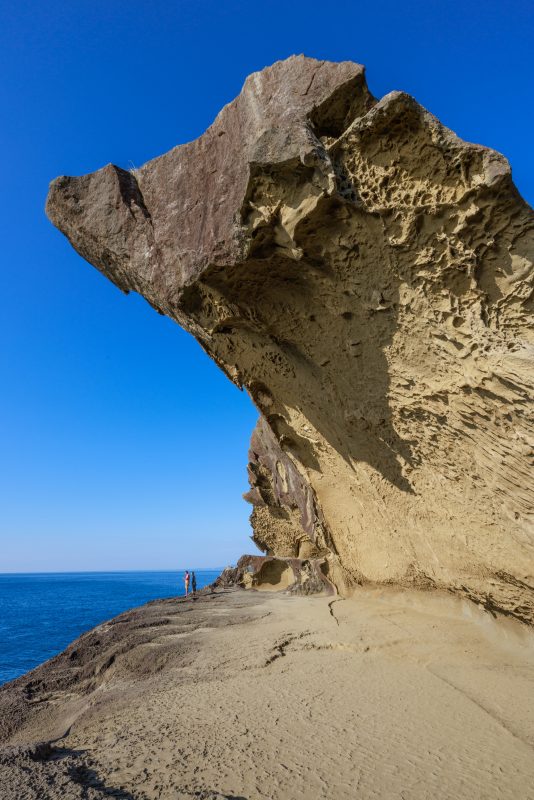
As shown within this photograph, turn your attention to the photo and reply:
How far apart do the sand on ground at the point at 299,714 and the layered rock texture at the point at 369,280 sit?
130 cm

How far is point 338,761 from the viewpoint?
3.52 metres

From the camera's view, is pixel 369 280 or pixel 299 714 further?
pixel 369 280

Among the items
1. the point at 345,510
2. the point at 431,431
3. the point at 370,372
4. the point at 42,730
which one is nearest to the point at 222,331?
the point at 370,372

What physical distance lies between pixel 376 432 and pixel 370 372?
1.26m

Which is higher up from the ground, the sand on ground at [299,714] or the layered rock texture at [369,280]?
the layered rock texture at [369,280]

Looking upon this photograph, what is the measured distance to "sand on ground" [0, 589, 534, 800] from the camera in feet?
10.5

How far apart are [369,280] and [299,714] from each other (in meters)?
5.24

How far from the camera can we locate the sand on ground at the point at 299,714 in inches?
126

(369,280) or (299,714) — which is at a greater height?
(369,280)

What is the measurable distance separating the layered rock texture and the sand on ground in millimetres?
1302

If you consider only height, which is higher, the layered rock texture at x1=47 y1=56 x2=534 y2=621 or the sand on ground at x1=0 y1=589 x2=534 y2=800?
the layered rock texture at x1=47 y1=56 x2=534 y2=621

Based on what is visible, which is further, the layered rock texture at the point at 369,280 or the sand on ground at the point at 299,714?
the layered rock texture at the point at 369,280

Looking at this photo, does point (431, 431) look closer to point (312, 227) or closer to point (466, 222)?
point (466, 222)

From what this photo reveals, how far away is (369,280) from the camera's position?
246 inches
